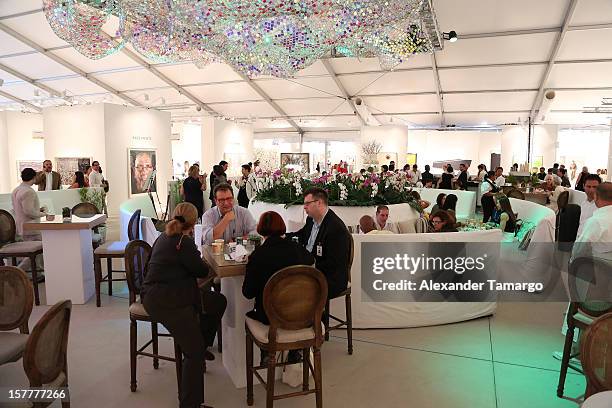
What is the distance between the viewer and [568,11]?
30.1 feet

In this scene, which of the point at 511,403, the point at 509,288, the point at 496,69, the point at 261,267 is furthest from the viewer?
the point at 496,69

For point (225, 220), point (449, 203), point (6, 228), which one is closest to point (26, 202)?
point (6, 228)

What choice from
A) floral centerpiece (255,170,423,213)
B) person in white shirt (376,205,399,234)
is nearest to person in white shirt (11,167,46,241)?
floral centerpiece (255,170,423,213)

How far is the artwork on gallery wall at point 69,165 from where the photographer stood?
42.0 feet

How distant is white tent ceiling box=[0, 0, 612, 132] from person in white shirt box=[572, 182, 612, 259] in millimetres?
6949

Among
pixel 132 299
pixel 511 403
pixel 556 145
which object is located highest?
pixel 556 145

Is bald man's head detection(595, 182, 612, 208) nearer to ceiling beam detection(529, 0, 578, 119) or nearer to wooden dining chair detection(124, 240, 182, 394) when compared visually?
wooden dining chair detection(124, 240, 182, 394)

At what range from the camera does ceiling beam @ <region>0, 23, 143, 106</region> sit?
11.4 m

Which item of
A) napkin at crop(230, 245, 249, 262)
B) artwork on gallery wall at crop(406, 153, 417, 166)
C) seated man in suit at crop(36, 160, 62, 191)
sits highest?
artwork on gallery wall at crop(406, 153, 417, 166)

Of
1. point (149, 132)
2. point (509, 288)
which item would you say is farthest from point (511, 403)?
point (149, 132)

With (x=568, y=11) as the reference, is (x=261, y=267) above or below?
below

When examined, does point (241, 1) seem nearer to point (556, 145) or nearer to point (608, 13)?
point (608, 13)

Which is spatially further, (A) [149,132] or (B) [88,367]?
(A) [149,132]

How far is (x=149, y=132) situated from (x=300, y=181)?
9.78m
